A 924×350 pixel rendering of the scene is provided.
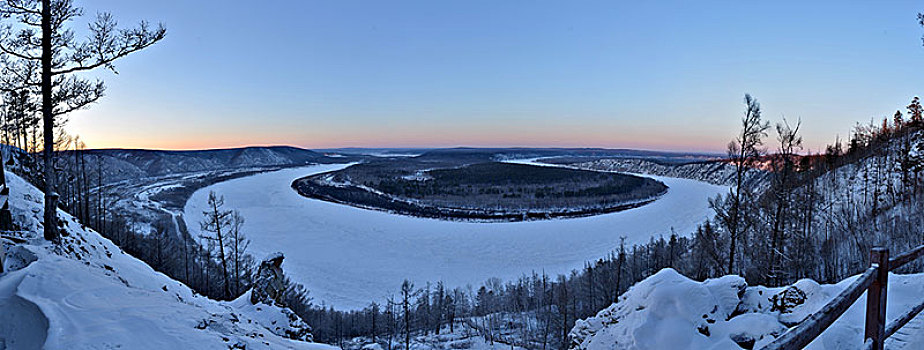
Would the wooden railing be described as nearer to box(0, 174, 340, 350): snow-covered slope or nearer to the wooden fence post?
the wooden fence post

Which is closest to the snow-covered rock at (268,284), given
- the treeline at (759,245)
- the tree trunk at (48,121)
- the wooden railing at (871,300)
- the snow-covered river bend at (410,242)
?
the tree trunk at (48,121)

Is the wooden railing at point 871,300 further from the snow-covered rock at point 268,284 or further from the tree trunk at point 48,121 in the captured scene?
the snow-covered rock at point 268,284

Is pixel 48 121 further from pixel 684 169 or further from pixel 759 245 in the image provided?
pixel 684 169

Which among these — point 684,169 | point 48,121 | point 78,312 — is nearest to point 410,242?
point 48,121

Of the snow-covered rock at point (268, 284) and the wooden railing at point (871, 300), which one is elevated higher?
the wooden railing at point (871, 300)

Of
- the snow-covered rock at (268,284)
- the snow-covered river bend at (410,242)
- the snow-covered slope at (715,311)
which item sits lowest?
the snow-covered river bend at (410,242)

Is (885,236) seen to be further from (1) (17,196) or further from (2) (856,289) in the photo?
(1) (17,196)
